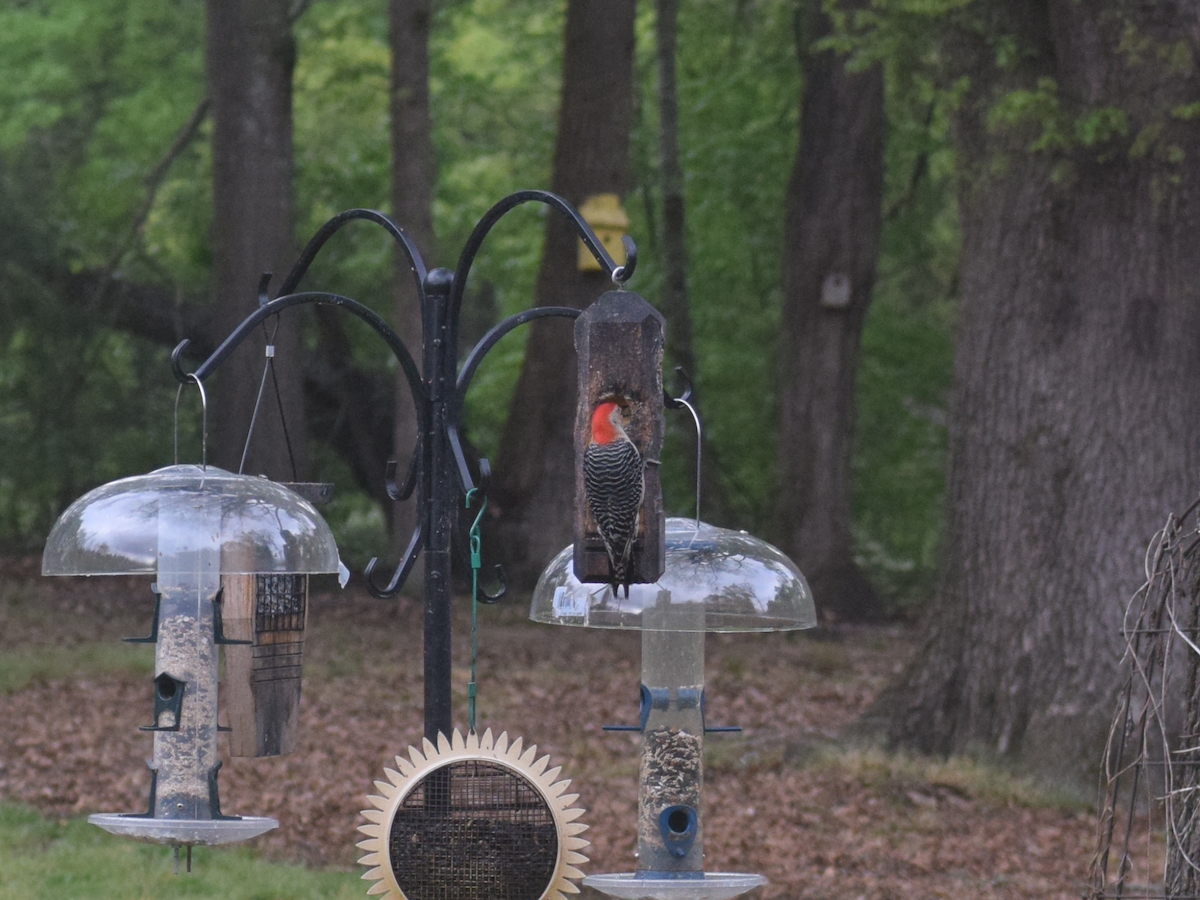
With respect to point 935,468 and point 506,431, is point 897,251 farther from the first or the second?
point 506,431

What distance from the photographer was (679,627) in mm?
3836

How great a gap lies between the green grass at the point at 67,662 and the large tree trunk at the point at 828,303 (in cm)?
729

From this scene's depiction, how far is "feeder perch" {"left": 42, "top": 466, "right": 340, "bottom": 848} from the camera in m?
3.86

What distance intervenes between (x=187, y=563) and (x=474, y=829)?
3.41 ft

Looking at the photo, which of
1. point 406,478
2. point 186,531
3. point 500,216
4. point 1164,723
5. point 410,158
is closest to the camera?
point 186,531

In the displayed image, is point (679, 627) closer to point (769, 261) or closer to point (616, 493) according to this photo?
Result: point (616, 493)

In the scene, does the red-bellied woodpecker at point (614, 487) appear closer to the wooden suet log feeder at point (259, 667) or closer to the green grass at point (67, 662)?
the wooden suet log feeder at point (259, 667)

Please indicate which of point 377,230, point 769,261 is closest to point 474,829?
point 377,230

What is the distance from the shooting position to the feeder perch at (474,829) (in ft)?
11.7

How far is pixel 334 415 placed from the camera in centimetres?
2078

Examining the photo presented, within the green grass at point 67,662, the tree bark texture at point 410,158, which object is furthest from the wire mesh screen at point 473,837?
the tree bark texture at point 410,158

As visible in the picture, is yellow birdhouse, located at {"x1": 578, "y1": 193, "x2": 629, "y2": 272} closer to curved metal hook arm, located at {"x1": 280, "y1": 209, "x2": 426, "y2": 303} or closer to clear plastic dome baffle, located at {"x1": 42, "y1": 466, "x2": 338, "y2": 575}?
curved metal hook arm, located at {"x1": 280, "y1": 209, "x2": 426, "y2": 303}

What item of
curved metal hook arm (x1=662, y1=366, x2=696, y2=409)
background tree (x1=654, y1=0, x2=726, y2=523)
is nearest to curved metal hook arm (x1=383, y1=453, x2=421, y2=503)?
curved metal hook arm (x1=662, y1=366, x2=696, y2=409)

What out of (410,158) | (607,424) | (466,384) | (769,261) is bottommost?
(607,424)
